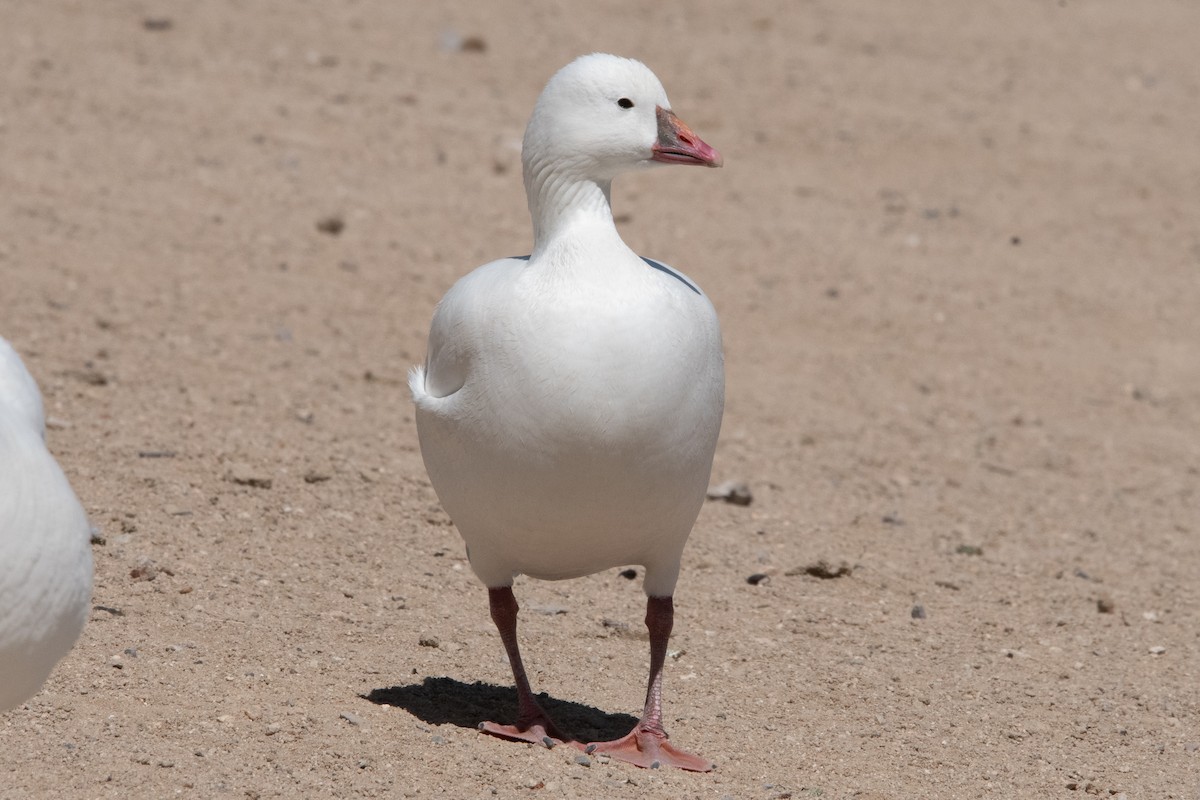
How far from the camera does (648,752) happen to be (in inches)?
205

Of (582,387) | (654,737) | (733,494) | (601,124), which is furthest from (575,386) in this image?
(733,494)

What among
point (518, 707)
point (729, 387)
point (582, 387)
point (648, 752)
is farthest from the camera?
point (729, 387)

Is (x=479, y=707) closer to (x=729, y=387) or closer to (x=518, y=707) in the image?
(x=518, y=707)

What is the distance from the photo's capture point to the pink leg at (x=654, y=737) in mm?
5191

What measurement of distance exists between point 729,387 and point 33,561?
21.0 ft

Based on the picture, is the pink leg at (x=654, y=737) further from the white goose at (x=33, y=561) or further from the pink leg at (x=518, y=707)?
the white goose at (x=33, y=561)

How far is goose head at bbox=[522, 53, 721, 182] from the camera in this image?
16.7ft

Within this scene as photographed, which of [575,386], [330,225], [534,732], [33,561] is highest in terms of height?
[575,386]

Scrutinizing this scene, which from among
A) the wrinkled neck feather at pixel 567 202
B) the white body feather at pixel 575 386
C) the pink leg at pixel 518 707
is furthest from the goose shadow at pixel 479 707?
the wrinkled neck feather at pixel 567 202

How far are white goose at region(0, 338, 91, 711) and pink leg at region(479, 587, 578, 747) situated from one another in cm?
171

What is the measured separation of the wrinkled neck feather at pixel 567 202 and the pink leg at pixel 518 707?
47.4 inches

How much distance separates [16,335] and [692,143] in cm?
485

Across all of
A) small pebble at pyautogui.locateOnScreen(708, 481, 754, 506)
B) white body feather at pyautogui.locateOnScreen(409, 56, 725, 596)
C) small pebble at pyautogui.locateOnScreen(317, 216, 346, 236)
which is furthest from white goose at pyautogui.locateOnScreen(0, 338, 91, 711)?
small pebble at pyautogui.locateOnScreen(317, 216, 346, 236)

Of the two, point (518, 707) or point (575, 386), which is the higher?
point (575, 386)
